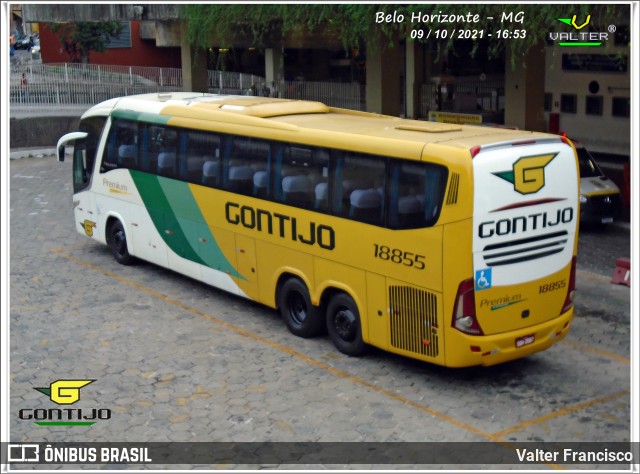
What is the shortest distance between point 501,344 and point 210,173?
5.69 metres

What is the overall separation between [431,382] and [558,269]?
6.80ft

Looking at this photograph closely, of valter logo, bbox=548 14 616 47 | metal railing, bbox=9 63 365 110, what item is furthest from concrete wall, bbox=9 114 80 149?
valter logo, bbox=548 14 616 47

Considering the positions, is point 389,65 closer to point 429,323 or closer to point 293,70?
point 429,323

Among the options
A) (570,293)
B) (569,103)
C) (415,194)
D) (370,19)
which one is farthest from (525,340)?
(569,103)

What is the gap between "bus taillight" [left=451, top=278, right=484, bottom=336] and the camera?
10.5 metres

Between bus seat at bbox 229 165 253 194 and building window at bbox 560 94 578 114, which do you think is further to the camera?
building window at bbox 560 94 578 114

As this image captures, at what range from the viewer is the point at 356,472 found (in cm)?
906

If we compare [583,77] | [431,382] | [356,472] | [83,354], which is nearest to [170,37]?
[583,77]

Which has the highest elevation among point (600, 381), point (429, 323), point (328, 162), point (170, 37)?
point (170, 37)

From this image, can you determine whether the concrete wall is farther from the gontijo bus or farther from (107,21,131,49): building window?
the gontijo bus

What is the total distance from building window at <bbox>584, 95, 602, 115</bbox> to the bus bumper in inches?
673

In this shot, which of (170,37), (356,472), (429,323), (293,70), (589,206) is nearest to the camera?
(356,472)

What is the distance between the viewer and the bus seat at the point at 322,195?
482 inches

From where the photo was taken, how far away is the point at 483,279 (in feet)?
34.7
